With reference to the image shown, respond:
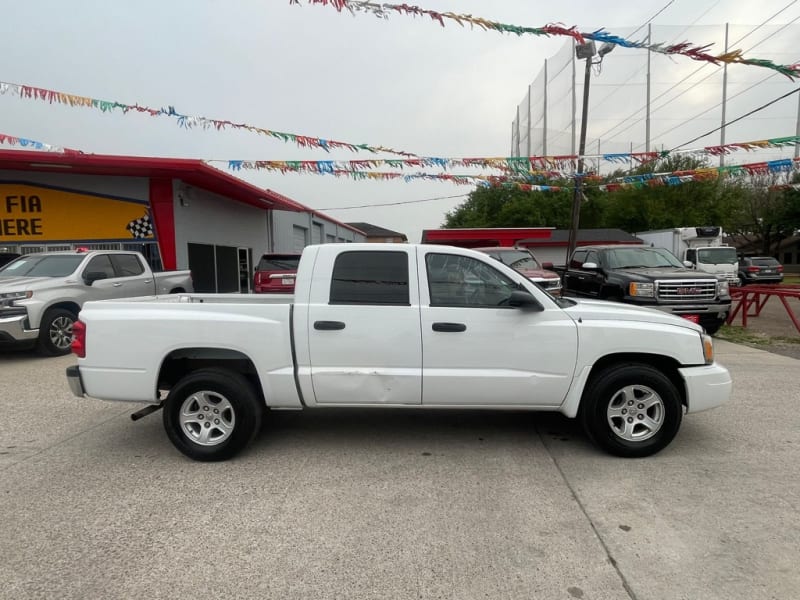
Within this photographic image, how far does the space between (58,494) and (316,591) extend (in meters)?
2.23

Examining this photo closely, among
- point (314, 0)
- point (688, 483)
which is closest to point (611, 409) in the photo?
point (688, 483)

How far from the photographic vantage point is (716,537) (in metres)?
3.00

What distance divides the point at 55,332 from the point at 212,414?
6.22 metres

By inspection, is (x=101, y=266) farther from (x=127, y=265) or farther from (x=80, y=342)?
(x=80, y=342)

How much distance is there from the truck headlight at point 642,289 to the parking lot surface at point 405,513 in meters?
4.43

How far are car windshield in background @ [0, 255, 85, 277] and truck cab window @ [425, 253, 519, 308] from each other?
7.98 metres

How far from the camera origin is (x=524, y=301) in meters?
3.96

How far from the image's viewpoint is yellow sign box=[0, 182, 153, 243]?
13.6 m

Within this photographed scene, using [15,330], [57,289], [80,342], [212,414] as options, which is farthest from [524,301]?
[57,289]

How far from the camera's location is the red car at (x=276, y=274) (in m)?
11.2

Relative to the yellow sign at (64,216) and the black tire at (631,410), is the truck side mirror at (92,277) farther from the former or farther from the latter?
the black tire at (631,410)

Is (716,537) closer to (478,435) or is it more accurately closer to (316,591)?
(478,435)

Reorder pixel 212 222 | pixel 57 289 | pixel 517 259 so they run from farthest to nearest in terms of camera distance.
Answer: pixel 212 222 < pixel 517 259 < pixel 57 289

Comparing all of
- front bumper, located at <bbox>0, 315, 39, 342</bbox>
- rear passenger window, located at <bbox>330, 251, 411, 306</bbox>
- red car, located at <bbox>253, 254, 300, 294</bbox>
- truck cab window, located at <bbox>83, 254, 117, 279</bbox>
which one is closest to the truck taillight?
rear passenger window, located at <bbox>330, 251, 411, 306</bbox>
